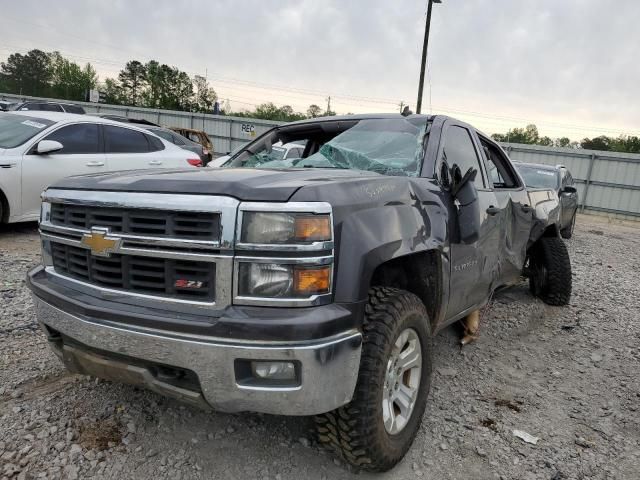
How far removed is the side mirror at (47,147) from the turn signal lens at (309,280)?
5.38 meters

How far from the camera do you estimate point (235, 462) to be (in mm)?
2385

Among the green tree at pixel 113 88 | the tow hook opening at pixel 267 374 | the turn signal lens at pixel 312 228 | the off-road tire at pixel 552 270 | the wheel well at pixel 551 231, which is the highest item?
the green tree at pixel 113 88

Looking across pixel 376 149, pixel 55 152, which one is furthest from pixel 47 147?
pixel 376 149

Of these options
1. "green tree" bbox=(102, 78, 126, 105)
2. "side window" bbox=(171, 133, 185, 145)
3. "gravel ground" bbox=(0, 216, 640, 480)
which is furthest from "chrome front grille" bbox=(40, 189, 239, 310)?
"green tree" bbox=(102, 78, 126, 105)

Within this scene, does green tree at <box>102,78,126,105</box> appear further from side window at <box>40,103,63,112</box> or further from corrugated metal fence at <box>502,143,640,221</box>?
corrugated metal fence at <box>502,143,640,221</box>

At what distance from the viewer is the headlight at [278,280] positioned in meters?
1.91

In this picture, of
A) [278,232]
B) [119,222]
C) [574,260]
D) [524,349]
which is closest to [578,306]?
[524,349]

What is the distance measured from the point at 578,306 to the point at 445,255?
353 cm

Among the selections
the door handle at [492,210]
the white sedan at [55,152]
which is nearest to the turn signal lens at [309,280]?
the door handle at [492,210]

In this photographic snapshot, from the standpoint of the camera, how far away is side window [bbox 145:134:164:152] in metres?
7.63

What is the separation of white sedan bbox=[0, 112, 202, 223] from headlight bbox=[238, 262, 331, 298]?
4874 millimetres

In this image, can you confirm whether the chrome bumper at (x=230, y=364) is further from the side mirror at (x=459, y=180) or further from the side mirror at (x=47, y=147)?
the side mirror at (x=47, y=147)

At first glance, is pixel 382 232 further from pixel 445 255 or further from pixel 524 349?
pixel 524 349

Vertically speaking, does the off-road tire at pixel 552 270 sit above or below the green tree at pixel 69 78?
below
